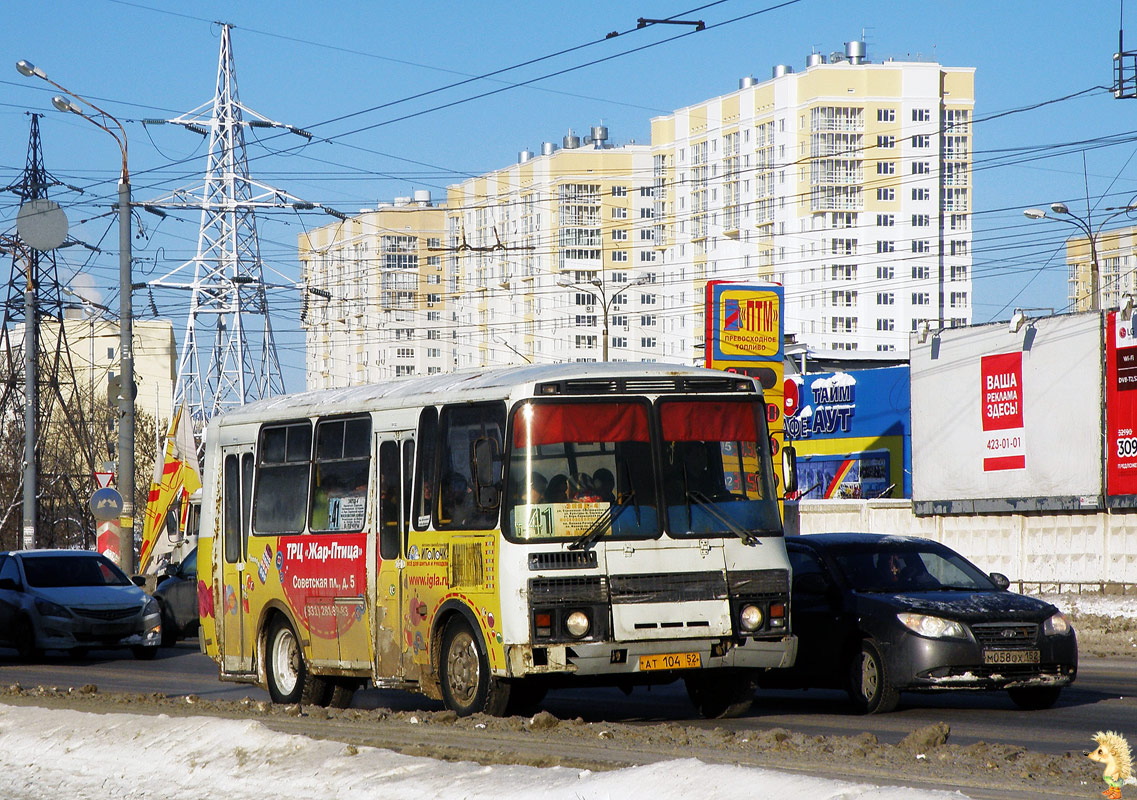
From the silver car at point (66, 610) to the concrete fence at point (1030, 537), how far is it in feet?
59.8

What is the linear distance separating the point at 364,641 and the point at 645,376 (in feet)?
11.3

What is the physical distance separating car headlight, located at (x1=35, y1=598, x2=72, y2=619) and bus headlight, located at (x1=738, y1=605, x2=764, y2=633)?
13432mm

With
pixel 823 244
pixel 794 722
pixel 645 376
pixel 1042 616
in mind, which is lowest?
pixel 794 722

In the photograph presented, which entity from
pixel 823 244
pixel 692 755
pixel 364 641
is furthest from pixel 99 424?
pixel 823 244

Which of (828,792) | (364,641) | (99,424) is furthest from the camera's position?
(99,424)

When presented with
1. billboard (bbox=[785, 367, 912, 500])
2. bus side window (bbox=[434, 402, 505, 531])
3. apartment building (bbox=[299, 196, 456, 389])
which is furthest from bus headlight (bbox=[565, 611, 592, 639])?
apartment building (bbox=[299, 196, 456, 389])

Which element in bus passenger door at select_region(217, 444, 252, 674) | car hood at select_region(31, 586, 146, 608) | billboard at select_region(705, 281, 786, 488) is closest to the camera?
bus passenger door at select_region(217, 444, 252, 674)

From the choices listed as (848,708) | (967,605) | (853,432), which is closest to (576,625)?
(848,708)

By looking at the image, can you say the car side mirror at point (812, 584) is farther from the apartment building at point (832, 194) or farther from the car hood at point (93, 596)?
the apartment building at point (832, 194)

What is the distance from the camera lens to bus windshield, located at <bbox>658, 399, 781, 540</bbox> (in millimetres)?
11609

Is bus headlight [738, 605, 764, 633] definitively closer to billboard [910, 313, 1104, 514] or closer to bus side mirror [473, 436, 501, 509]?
bus side mirror [473, 436, 501, 509]

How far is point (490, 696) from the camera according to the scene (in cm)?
1150

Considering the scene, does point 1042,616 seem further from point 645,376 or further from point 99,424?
point 99,424

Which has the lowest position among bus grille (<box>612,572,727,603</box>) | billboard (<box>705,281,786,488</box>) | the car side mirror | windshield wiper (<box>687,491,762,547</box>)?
the car side mirror
